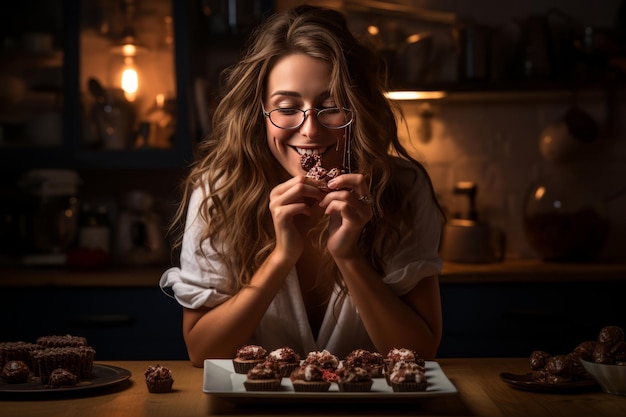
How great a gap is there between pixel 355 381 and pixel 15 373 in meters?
0.54

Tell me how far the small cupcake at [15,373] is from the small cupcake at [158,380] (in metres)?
0.20

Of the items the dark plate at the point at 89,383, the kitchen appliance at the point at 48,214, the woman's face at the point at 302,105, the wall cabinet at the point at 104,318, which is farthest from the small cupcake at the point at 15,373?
the kitchen appliance at the point at 48,214

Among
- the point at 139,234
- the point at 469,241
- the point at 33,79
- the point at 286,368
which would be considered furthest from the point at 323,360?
the point at 33,79

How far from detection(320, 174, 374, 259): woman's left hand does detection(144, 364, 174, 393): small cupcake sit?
0.48 m

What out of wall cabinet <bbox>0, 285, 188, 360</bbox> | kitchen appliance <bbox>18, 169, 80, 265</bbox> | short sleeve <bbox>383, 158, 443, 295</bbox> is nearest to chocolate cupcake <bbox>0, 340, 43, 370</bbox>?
short sleeve <bbox>383, 158, 443, 295</bbox>

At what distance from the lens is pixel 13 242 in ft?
11.7

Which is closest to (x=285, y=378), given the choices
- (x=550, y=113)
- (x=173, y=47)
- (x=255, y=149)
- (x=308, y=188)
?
(x=308, y=188)

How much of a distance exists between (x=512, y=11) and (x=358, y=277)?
216 centimetres

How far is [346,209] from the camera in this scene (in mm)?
1809

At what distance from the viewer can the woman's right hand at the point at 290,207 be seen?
181 cm

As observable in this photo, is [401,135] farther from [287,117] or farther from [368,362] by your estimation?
[368,362]

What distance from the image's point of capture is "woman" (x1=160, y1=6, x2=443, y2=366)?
189cm

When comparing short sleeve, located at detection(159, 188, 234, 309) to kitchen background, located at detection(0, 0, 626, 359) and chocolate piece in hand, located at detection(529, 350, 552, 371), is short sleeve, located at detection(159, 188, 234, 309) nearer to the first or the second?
chocolate piece in hand, located at detection(529, 350, 552, 371)

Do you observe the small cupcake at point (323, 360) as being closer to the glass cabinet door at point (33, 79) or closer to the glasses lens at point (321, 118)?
the glasses lens at point (321, 118)
